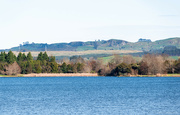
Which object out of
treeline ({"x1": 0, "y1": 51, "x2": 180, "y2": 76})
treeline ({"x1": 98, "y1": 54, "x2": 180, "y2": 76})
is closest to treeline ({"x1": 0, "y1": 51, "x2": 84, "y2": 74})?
treeline ({"x1": 0, "y1": 51, "x2": 180, "y2": 76})

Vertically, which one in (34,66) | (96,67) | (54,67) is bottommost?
(96,67)

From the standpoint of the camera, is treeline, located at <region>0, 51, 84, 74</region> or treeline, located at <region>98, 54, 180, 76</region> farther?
treeline, located at <region>0, 51, 84, 74</region>

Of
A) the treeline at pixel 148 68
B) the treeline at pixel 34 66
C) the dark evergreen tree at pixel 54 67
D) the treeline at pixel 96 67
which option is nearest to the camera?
the treeline at pixel 148 68

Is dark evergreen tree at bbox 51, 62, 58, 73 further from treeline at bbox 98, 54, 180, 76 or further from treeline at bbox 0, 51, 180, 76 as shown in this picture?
treeline at bbox 98, 54, 180, 76

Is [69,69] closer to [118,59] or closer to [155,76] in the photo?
[118,59]

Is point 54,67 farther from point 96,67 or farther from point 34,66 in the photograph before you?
point 96,67

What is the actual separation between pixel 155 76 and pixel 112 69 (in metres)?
18.2

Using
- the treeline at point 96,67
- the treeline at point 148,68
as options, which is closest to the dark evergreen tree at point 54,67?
the treeline at point 96,67

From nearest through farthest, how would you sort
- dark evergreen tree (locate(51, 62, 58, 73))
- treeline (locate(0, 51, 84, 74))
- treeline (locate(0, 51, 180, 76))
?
treeline (locate(0, 51, 180, 76)), treeline (locate(0, 51, 84, 74)), dark evergreen tree (locate(51, 62, 58, 73))

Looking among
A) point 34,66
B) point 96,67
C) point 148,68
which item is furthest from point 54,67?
point 148,68

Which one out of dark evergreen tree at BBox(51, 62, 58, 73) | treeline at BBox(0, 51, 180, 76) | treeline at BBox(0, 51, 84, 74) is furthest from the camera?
dark evergreen tree at BBox(51, 62, 58, 73)

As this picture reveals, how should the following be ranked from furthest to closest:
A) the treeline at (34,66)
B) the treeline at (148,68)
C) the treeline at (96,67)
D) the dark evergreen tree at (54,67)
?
the dark evergreen tree at (54,67) → the treeline at (34,66) → the treeline at (96,67) → the treeline at (148,68)

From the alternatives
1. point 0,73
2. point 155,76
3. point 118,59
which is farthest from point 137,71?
point 0,73

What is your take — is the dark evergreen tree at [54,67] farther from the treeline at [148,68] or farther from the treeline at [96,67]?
the treeline at [148,68]
